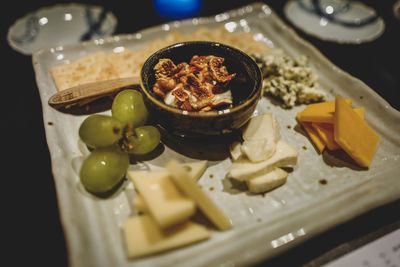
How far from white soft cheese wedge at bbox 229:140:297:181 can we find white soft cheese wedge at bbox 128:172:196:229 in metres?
0.27

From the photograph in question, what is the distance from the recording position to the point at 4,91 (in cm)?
198

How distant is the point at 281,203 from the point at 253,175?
0.15m

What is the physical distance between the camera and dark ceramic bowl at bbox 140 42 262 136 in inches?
52.7

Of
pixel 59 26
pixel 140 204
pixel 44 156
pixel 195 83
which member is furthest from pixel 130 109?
pixel 59 26

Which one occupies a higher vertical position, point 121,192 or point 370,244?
point 121,192

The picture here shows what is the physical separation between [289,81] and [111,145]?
0.98 meters

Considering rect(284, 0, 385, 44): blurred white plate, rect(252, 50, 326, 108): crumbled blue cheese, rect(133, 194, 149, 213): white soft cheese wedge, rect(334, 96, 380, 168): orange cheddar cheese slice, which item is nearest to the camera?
rect(133, 194, 149, 213): white soft cheese wedge

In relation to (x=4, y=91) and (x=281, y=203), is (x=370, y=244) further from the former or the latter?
(x=4, y=91)

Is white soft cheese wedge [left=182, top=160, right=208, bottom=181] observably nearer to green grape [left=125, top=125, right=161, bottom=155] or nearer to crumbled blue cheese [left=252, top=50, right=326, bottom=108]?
green grape [left=125, top=125, right=161, bottom=155]

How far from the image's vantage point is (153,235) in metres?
1.12

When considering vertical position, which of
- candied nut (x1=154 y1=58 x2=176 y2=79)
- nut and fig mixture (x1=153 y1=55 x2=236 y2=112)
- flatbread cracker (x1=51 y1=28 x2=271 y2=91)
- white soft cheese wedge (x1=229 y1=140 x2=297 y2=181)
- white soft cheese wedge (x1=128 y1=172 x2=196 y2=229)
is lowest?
white soft cheese wedge (x1=229 y1=140 x2=297 y2=181)

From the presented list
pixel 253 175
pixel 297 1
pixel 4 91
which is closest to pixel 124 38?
pixel 4 91

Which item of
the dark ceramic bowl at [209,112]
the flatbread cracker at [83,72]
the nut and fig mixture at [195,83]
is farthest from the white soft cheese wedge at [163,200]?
the flatbread cracker at [83,72]

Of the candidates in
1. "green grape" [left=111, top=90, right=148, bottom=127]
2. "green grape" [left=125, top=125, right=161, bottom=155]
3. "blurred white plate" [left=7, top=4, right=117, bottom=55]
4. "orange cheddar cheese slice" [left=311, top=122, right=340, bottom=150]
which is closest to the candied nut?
"green grape" [left=111, top=90, right=148, bottom=127]
